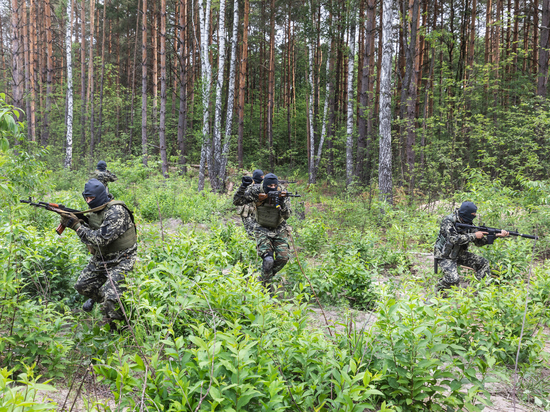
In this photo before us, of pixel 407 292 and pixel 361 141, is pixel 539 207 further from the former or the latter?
pixel 361 141

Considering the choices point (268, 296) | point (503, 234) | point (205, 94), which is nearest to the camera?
point (268, 296)

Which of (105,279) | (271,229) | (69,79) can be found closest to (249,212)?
(271,229)

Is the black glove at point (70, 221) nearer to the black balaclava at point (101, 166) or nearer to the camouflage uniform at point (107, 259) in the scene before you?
the camouflage uniform at point (107, 259)

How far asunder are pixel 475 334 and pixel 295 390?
1637mm

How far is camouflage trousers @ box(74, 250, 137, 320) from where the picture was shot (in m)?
3.89

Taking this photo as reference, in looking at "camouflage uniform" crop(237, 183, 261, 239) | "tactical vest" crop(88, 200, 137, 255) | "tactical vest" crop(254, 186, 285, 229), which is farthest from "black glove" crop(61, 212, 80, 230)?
"camouflage uniform" crop(237, 183, 261, 239)

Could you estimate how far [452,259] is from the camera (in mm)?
5445

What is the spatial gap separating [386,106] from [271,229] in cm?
636

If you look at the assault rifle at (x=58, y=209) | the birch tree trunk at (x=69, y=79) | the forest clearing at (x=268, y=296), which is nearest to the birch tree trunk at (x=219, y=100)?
the forest clearing at (x=268, y=296)

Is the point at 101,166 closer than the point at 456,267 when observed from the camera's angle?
No

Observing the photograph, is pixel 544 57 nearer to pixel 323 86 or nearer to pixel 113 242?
pixel 323 86

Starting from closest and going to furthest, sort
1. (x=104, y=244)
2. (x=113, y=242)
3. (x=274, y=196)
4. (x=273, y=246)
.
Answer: (x=104, y=244)
(x=113, y=242)
(x=274, y=196)
(x=273, y=246)

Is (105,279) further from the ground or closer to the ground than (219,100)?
closer to the ground

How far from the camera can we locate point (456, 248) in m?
5.42
